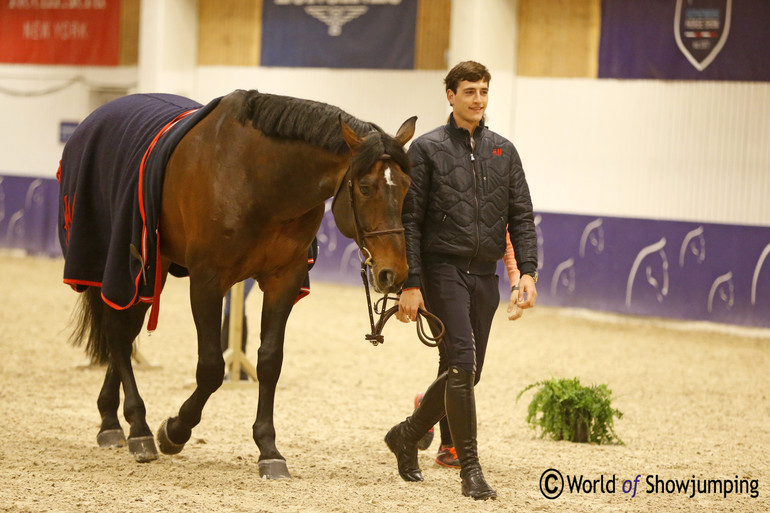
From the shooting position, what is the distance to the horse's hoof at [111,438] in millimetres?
4816

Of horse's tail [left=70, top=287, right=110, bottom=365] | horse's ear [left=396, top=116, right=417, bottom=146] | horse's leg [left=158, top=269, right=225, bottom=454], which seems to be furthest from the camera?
horse's tail [left=70, top=287, right=110, bottom=365]

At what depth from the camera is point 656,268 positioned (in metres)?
10.9

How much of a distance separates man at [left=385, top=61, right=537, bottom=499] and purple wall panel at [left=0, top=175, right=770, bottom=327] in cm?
702

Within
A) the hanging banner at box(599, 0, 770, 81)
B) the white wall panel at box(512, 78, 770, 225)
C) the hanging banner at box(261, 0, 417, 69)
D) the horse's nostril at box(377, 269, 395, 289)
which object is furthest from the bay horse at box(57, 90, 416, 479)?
the hanging banner at box(261, 0, 417, 69)

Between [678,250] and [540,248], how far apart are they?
1.63m

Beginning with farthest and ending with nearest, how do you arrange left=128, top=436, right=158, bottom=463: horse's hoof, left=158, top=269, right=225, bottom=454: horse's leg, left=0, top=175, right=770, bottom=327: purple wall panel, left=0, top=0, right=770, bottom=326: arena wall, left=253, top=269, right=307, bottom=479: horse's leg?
1. left=0, top=0, right=770, bottom=326: arena wall
2. left=0, top=175, right=770, bottom=327: purple wall panel
3. left=128, top=436, right=158, bottom=463: horse's hoof
4. left=253, top=269, right=307, bottom=479: horse's leg
5. left=158, top=269, right=225, bottom=454: horse's leg

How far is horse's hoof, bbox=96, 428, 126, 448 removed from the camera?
482 centimetres

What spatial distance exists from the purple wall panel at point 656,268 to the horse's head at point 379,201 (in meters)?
7.59

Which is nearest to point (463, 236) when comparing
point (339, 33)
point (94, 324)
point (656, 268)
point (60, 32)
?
point (94, 324)

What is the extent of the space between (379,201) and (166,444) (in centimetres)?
160

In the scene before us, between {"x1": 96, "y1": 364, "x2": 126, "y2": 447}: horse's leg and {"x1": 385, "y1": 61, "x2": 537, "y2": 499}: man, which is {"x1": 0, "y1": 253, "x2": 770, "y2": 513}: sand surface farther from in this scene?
{"x1": 385, "y1": 61, "x2": 537, "y2": 499}: man

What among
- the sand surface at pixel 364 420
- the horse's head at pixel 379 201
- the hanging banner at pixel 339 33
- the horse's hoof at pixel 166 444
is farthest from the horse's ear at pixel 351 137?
the hanging banner at pixel 339 33

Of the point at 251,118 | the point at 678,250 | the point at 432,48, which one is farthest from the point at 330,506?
the point at 432,48

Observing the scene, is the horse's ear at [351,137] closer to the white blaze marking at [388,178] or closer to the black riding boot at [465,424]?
the white blaze marking at [388,178]
